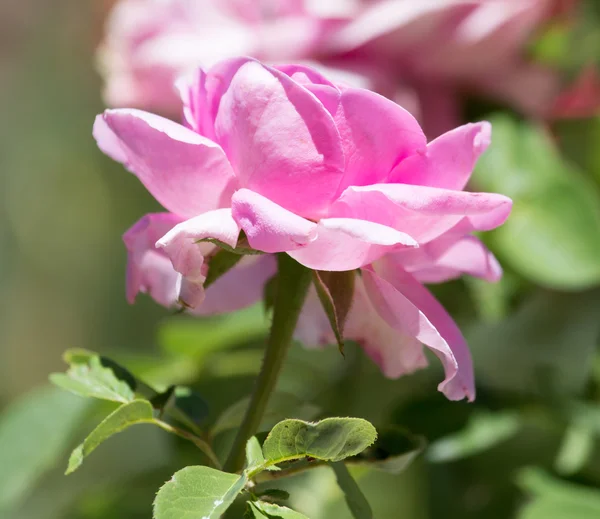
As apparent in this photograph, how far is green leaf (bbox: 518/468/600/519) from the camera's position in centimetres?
25

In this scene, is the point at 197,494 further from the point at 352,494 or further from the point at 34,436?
the point at 34,436

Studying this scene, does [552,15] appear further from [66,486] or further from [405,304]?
[66,486]

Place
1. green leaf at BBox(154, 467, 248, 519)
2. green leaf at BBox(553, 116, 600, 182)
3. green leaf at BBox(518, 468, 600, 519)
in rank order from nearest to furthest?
green leaf at BBox(154, 467, 248, 519) → green leaf at BBox(518, 468, 600, 519) → green leaf at BBox(553, 116, 600, 182)

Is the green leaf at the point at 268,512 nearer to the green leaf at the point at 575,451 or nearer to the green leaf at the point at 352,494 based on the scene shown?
the green leaf at the point at 352,494

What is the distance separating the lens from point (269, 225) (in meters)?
0.13

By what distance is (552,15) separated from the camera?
13.7 inches

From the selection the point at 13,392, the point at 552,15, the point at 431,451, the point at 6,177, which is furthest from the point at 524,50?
the point at 6,177

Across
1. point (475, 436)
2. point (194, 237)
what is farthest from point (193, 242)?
point (475, 436)

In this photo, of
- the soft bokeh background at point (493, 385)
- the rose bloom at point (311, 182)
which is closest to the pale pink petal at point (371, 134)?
the rose bloom at point (311, 182)

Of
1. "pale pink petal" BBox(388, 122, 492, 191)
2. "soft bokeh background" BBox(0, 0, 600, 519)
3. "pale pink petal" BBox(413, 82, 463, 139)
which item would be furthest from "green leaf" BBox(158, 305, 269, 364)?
"pale pink petal" BBox(388, 122, 492, 191)

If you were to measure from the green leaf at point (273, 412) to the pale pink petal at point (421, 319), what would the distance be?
0.11ft

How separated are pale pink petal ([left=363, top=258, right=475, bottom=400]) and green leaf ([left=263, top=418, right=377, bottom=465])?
0.02 metres

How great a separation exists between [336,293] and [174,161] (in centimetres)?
4

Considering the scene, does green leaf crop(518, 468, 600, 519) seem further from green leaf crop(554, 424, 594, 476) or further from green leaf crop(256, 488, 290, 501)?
green leaf crop(256, 488, 290, 501)
